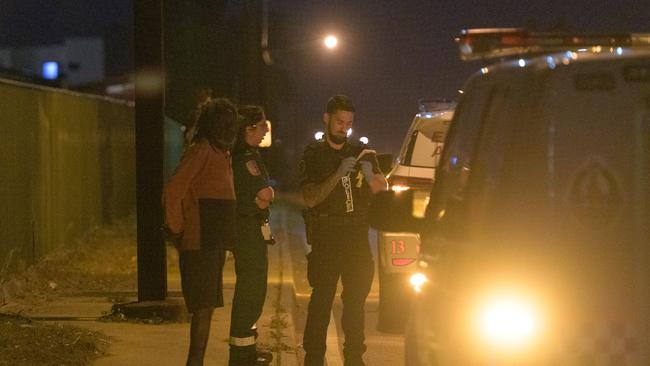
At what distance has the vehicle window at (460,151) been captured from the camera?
461 cm

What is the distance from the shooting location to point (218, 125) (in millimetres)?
7293

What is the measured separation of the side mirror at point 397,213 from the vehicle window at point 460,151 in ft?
0.31

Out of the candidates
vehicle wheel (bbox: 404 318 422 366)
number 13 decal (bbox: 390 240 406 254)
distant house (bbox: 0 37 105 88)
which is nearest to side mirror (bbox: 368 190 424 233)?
vehicle wheel (bbox: 404 318 422 366)

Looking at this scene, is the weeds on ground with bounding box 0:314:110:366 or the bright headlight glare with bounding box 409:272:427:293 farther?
the weeds on ground with bounding box 0:314:110:366

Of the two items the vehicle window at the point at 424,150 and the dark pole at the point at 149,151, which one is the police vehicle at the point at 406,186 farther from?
the dark pole at the point at 149,151

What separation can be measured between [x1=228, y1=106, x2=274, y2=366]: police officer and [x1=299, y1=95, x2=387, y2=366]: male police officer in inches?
13.0

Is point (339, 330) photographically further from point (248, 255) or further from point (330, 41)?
point (330, 41)

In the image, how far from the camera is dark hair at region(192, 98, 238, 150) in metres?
7.29

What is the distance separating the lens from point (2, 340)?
843cm

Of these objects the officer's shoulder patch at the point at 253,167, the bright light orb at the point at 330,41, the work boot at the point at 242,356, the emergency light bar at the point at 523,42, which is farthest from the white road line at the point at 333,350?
the bright light orb at the point at 330,41

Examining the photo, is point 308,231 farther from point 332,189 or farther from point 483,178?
point 483,178

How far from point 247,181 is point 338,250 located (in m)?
0.77

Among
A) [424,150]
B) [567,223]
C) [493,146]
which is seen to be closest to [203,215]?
[424,150]

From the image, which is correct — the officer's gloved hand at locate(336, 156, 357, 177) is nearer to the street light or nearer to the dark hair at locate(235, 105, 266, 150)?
the dark hair at locate(235, 105, 266, 150)
